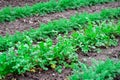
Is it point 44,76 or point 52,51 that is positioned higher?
point 52,51

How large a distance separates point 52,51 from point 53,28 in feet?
5.73

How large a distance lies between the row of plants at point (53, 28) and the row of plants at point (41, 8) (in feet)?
3.42

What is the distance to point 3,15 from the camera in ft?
25.2

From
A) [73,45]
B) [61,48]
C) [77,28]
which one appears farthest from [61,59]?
[77,28]

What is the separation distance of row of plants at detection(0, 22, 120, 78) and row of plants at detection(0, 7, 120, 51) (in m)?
0.68

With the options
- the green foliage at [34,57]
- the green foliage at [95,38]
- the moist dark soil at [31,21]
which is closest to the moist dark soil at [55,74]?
the green foliage at [34,57]

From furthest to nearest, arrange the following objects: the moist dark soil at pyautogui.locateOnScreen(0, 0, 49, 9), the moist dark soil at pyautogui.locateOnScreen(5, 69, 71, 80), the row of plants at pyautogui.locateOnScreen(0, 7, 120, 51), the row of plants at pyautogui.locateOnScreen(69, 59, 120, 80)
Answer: the moist dark soil at pyautogui.locateOnScreen(0, 0, 49, 9)
the row of plants at pyautogui.locateOnScreen(0, 7, 120, 51)
the moist dark soil at pyautogui.locateOnScreen(5, 69, 71, 80)
the row of plants at pyautogui.locateOnScreen(69, 59, 120, 80)

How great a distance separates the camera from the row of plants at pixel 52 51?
15.9 ft

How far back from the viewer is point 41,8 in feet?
27.7

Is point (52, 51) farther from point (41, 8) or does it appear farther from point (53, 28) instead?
point (41, 8)

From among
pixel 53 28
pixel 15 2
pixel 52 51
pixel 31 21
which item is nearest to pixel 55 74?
pixel 52 51

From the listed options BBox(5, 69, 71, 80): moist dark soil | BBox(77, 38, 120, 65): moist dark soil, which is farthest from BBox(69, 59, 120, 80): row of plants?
BBox(77, 38, 120, 65): moist dark soil

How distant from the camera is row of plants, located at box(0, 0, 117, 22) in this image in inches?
310

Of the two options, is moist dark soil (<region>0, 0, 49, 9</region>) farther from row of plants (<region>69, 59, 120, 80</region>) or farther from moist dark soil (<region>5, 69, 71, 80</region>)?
row of plants (<region>69, 59, 120, 80</region>)
